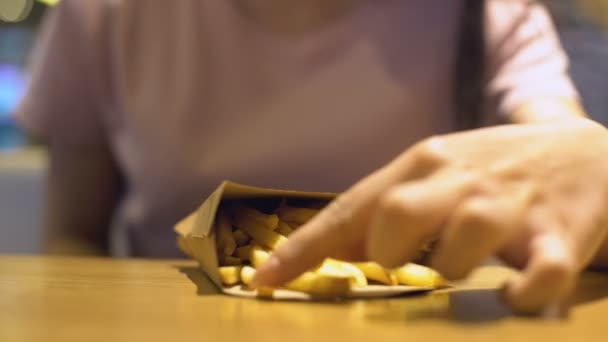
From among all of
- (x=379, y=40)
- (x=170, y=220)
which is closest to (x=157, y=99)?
(x=170, y=220)

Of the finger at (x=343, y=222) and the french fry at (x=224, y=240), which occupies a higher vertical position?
the finger at (x=343, y=222)

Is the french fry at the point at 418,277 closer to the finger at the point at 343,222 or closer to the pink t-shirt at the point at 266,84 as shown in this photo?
the finger at the point at 343,222

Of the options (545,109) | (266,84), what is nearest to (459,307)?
(545,109)

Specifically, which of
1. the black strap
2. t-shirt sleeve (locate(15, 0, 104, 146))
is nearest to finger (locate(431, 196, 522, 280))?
the black strap

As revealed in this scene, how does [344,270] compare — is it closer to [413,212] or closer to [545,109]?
[413,212]

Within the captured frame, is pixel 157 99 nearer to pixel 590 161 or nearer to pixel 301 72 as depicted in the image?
pixel 301 72

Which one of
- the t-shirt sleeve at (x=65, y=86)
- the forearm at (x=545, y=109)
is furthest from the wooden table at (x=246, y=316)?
the t-shirt sleeve at (x=65, y=86)
